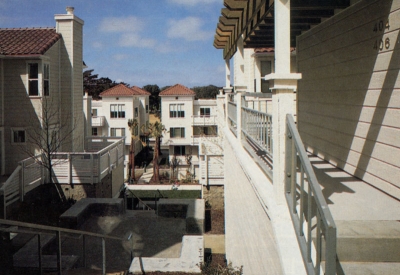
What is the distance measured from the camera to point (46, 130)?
16703 millimetres

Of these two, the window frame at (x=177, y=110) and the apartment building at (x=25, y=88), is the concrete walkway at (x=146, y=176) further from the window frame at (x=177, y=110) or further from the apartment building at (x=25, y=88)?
the apartment building at (x=25, y=88)

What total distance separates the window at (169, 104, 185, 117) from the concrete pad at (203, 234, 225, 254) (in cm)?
3018

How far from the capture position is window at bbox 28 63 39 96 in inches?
704

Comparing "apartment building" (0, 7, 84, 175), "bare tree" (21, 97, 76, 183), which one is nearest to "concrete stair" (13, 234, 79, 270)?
"bare tree" (21, 97, 76, 183)

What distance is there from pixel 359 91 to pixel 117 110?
40.4 m

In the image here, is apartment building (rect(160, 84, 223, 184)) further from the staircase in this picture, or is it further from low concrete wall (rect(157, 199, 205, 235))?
the staircase

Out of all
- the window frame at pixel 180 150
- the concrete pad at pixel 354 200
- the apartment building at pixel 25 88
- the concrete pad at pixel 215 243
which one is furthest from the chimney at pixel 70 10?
the window frame at pixel 180 150

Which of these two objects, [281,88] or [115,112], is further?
[115,112]

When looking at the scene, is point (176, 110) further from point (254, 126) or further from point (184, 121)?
point (254, 126)

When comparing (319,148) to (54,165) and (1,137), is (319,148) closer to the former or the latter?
(54,165)

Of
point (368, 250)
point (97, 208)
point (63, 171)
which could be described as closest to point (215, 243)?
point (97, 208)

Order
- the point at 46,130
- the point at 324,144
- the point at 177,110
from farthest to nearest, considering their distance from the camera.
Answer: the point at 177,110, the point at 46,130, the point at 324,144

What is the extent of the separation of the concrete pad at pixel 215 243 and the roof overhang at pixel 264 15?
21.1ft

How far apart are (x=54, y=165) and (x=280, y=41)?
14.3 m
